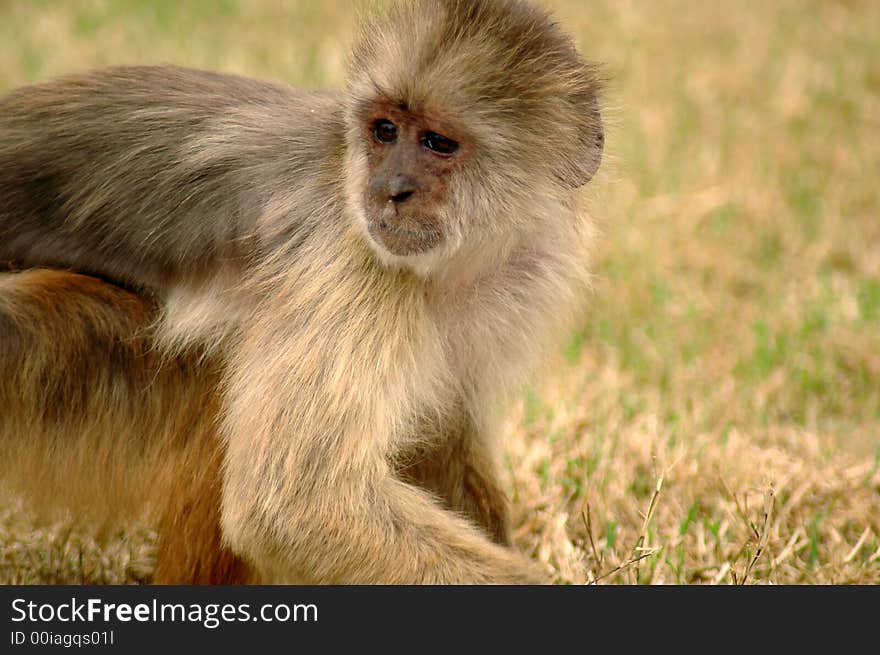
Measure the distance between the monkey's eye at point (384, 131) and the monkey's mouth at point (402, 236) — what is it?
30 centimetres

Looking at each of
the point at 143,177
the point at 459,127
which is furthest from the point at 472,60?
the point at 143,177

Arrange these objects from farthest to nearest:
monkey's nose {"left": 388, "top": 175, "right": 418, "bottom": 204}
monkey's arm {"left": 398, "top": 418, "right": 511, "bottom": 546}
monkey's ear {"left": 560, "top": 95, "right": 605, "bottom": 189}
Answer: monkey's arm {"left": 398, "top": 418, "right": 511, "bottom": 546} → monkey's ear {"left": 560, "top": 95, "right": 605, "bottom": 189} → monkey's nose {"left": 388, "top": 175, "right": 418, "bottom": 204}

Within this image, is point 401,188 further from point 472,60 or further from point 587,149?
point 587,149

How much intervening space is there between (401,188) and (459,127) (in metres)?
0.27

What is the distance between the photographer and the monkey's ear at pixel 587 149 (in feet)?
13.0

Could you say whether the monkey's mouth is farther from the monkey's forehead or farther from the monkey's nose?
the monkey's forehead

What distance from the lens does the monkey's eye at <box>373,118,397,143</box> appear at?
3758mm

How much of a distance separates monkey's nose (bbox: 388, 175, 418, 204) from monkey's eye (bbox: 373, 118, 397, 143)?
18 cm

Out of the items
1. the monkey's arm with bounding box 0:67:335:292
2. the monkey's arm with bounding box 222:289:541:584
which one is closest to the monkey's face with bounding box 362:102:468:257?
the monkey's arm with bounding box 222:289:541:584

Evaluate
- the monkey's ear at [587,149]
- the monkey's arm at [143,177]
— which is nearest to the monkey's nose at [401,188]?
the monkey's arm at [143,177]

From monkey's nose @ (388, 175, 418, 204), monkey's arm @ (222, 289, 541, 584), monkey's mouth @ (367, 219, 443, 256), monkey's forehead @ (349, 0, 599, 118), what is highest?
monkey's forehead @ (349, 0, 599, 118)

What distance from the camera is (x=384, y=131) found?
3.78 meters

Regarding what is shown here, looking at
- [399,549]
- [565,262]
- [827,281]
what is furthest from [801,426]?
[399,549]
